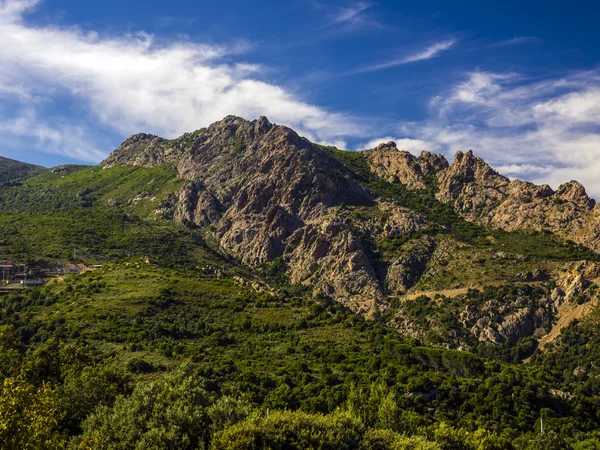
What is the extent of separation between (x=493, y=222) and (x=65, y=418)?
5816 inches

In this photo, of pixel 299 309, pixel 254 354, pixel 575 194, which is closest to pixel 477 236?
pixel 575 194

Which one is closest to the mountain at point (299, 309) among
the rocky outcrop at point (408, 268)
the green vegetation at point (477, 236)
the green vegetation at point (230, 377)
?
the green vegetation at point (230, 377)

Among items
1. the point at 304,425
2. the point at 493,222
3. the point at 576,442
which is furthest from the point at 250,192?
the point at 304,425

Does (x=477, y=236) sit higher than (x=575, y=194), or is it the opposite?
(x=575, y=194)

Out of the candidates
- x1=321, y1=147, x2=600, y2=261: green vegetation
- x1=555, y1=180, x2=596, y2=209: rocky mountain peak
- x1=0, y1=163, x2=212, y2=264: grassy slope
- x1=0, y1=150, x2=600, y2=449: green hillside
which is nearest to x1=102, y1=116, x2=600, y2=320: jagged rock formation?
x1=555, y1=180, x2=596, y2=209: rocky mountain peak

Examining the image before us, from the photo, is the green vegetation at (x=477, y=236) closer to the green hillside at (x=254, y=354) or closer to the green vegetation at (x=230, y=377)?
the green hillside at (x=254, y=354)

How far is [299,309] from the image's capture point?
3782 inches

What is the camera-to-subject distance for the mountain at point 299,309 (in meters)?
37.4

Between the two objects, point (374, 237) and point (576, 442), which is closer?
point (576, 442)

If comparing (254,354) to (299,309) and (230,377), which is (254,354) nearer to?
(230,377)

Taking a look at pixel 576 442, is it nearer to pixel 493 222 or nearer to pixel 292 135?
pixel 493 222

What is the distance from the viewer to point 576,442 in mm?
59781

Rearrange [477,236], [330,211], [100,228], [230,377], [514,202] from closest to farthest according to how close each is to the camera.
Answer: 1. [230,377]
2. [100,228]
3. [477,236]
4. [514,202]
5. [330,211]

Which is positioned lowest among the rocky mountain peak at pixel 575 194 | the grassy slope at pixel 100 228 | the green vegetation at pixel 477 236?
the grassy slope at pixel 100 228
